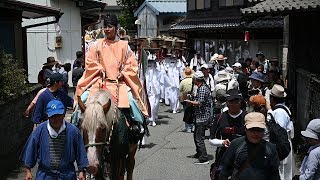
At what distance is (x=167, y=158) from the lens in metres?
12.4

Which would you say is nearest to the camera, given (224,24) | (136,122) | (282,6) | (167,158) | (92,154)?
(92,154)

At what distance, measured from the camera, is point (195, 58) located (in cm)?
2289

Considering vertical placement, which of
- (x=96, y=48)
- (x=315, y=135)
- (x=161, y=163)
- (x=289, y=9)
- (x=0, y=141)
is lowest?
(x=161, y=163)

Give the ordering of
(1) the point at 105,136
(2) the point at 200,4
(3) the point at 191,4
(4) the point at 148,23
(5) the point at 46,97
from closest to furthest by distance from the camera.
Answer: (1) the point at 105,136, (5) the point at 46,97, (2) the point at 200,4, (3) the point at 191,4, (4) the point at 148,23

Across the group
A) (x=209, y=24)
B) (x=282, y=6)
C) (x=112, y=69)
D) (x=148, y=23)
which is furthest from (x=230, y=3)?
(x=112, y=69)

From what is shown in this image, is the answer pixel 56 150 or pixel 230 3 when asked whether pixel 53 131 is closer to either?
pixel 56 150

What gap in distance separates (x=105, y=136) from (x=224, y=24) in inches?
738

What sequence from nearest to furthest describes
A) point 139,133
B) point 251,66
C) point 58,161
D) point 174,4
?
point 58,161 → point 139,133 → point 251,66 → point 174,4

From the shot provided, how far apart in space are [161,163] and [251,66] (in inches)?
244

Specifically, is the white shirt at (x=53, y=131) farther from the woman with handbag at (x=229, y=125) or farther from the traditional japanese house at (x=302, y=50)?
the traditional japanese house at (x=302, y=50)

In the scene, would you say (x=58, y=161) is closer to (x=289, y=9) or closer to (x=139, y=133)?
(x=139, y=133)

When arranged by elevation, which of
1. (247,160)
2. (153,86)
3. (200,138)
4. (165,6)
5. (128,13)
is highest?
(165,6)

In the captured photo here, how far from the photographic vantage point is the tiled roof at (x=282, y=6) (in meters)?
10.2

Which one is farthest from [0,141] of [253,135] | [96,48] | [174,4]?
[174,4]
